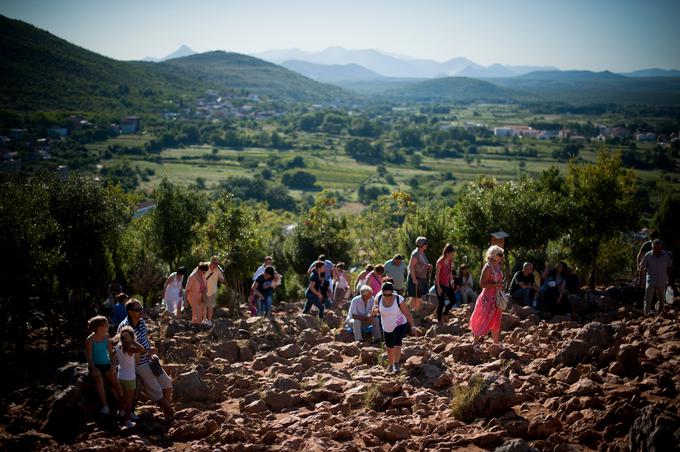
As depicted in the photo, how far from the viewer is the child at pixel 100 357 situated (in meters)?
8.70

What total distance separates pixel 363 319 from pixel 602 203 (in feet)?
49.0

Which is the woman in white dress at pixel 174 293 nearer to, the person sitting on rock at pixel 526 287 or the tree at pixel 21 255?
the tree at pixel 21 255

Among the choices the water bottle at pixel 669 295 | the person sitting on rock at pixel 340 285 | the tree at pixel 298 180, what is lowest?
the tree at pixel 298 180

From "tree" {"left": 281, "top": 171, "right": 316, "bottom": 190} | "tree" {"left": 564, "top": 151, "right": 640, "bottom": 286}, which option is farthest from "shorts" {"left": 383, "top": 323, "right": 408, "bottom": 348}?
"tree" {"left": 281, "top": 171, "right": 316, "bottom": 190}

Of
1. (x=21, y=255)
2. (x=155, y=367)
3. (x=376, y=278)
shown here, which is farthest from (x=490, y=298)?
(x=21, y=255)

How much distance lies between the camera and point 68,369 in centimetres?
948

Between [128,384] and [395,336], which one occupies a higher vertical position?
[395,336]

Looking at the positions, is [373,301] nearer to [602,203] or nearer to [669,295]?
[669,295]

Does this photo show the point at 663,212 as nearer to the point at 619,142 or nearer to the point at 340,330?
the point at 340,330

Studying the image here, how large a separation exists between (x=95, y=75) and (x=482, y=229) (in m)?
146

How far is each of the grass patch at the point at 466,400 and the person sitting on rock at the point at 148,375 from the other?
15.2ft

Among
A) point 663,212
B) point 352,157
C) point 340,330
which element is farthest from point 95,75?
point 340,330

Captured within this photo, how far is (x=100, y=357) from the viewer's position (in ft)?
28.8

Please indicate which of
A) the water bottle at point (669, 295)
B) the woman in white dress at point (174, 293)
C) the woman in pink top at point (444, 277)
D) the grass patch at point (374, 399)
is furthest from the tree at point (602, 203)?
the grass patch at point (374, 399)
